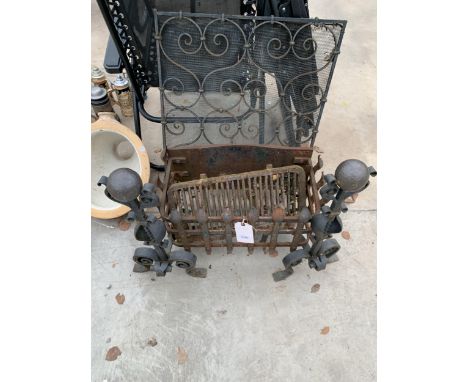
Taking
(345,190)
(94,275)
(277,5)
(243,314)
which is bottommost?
(243,314)

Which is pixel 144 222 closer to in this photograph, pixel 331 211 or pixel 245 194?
pixel 245 194

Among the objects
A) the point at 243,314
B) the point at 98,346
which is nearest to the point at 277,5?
the point at 243,314

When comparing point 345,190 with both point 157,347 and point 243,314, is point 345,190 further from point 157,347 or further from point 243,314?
point 157,347

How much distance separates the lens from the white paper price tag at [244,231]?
179cm

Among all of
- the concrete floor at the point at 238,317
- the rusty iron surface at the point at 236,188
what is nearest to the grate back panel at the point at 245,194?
the rusty iron surface at the point at 236,188

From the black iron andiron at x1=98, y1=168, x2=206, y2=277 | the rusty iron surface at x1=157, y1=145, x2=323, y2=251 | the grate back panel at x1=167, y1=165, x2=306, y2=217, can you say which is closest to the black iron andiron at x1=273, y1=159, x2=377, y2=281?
the rusty iron surface at x1=157, y1=145, x2=323, y2=251

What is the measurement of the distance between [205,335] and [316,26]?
1935 millimetres

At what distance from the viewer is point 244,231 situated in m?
1.82

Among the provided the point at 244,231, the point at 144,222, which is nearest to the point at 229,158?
the point at 244,231

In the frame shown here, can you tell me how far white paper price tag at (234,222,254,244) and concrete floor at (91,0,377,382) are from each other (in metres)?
0.44

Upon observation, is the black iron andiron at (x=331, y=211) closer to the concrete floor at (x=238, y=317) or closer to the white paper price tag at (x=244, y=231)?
the concrete floor at (x=238, y=317)

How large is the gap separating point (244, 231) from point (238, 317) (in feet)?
1.95

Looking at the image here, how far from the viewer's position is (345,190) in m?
1.52

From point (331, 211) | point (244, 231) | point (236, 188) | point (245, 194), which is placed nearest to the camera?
point (331, 211)
